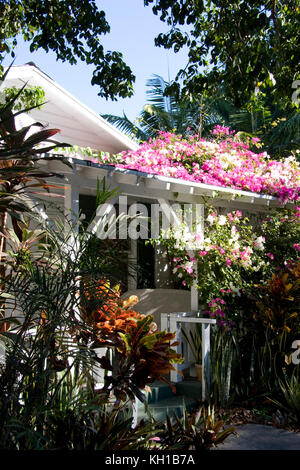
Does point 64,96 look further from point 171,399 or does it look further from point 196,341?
point 171,399

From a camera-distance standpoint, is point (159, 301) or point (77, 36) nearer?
point (77, 36)

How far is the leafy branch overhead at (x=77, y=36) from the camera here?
818 centimetres

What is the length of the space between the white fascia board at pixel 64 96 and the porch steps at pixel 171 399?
19.4 feet

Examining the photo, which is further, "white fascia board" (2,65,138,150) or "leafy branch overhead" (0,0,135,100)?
"white fascia board" (2,65,138,150)

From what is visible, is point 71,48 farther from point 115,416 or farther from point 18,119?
point 115,416

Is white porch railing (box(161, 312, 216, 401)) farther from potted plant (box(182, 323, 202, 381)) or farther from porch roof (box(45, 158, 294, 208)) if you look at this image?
porch roof (box(45, 158, 294, 208))

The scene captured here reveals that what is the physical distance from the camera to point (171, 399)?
6.86m

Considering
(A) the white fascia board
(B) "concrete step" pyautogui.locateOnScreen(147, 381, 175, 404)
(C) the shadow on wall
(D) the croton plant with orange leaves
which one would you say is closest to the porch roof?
(D) the croton plant with orange leaves

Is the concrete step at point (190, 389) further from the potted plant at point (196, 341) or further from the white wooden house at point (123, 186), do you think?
the white wooden house at point (123, 186)

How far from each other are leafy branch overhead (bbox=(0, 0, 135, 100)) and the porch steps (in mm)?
4693

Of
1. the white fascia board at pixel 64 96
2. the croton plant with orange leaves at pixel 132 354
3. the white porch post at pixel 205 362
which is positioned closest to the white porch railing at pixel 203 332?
the white porch post at pixel 205 362

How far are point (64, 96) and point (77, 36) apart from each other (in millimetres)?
2038

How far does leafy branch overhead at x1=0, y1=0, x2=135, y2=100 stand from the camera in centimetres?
818

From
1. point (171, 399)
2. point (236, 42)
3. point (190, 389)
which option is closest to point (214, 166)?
point (236, 42)
